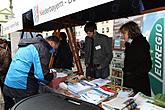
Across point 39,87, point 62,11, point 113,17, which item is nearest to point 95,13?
point 113,17

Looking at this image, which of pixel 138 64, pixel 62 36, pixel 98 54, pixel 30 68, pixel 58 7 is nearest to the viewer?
pixel 58 7

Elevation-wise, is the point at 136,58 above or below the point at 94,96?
above

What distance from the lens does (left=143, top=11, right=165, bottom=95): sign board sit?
337cm

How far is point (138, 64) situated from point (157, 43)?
1.17 m

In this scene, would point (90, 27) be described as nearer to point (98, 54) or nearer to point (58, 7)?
point (98, 54)

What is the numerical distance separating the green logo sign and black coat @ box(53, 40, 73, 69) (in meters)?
1.37

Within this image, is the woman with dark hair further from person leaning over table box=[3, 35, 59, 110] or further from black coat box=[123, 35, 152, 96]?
person leaning over table box=[3, 35, 59, 110]

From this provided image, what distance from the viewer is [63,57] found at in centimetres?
387

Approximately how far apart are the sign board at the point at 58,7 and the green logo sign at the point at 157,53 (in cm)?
216

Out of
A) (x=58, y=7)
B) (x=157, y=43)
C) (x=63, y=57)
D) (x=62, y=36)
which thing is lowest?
(x=63, y=57)

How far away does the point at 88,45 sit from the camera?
3.24m

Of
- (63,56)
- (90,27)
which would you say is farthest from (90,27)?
(63,56)

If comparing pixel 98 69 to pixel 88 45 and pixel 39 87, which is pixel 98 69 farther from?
pixel 39 87

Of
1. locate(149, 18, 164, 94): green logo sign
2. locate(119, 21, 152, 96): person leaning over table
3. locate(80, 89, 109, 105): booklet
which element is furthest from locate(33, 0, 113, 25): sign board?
locate(149, 18, 164, 94): green logo sign
